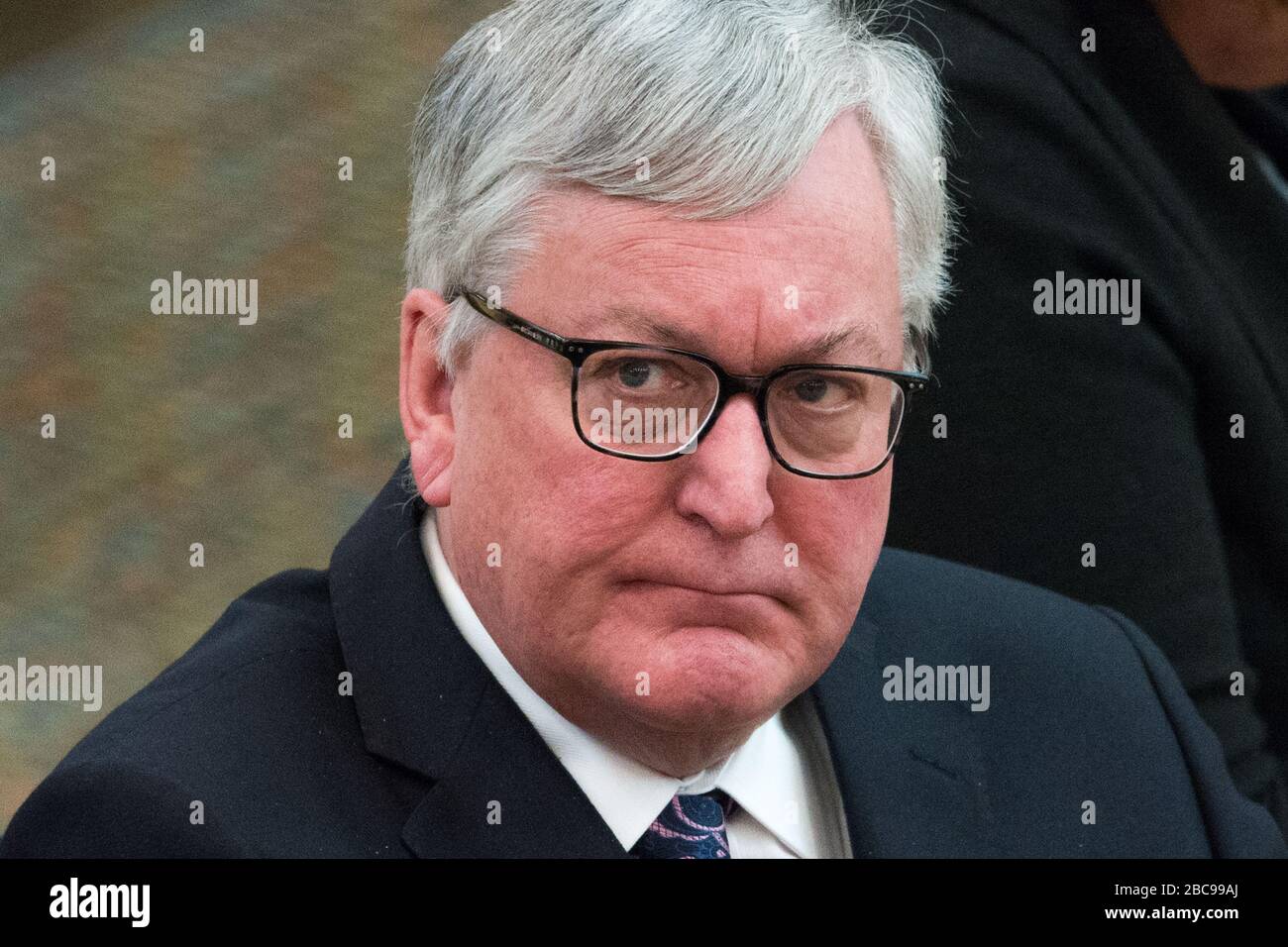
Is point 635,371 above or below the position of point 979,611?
above

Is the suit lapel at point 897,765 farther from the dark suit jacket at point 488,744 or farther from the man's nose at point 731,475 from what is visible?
the man's nose at point 731,475

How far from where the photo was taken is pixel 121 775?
1.57 meters

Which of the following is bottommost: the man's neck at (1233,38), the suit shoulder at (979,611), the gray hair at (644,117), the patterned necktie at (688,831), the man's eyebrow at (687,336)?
the patterned necktie at (688,831)

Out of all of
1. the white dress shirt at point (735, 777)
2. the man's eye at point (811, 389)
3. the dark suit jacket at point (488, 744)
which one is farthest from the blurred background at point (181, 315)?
the man's eye at point (811, 389)

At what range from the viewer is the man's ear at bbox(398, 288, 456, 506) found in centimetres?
175

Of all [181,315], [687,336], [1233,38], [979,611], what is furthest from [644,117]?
[1233,38]

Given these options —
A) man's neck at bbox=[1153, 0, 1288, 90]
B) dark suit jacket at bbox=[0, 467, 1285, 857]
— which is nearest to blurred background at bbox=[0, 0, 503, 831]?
dark suit jacket at bbox=[0, 467, 1285, 857]

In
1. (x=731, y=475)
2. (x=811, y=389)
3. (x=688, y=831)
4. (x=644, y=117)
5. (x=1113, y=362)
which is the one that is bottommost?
(x=688, y=831)

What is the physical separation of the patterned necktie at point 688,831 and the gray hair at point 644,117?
566 millimetres

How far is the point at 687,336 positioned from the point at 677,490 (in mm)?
160

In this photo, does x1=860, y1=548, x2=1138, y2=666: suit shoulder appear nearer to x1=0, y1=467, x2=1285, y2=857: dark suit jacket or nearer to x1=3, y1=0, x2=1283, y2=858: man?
x1=0, y1=467, x2=1285, y2=857: dark suit jacket

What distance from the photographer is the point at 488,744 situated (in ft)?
5.69

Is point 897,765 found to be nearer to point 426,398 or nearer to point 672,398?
point 672,398

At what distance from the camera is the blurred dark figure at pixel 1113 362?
2.32 meters
